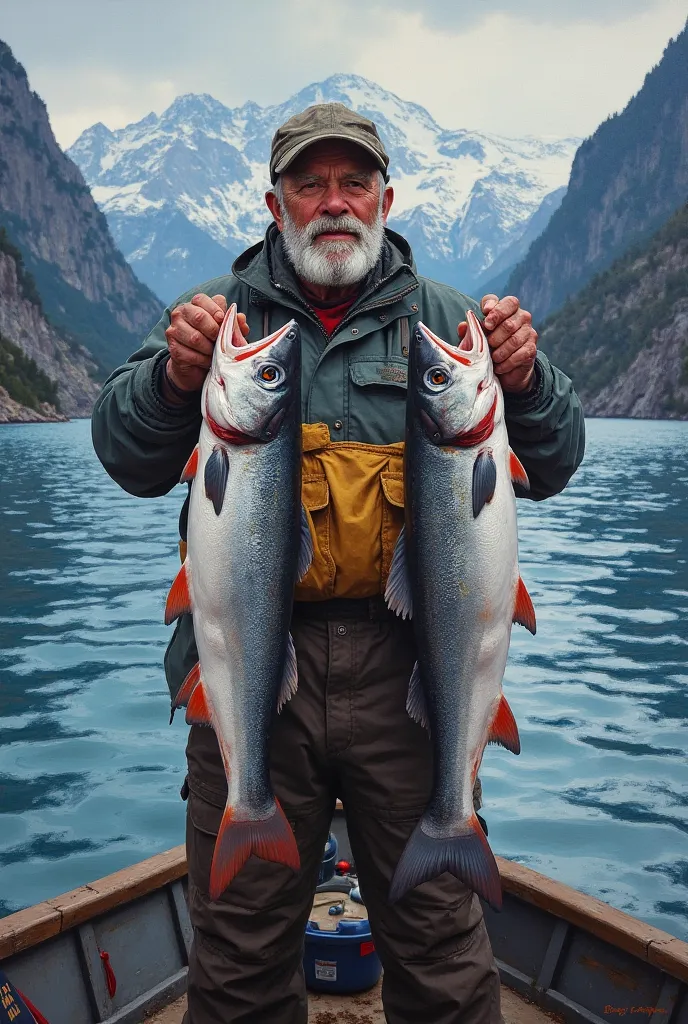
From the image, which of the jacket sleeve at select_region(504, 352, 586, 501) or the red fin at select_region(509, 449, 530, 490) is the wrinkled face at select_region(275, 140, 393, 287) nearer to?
the jacket sleeve at select_region(504, 352, 586, 501)

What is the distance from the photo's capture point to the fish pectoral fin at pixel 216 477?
3438 millimetres

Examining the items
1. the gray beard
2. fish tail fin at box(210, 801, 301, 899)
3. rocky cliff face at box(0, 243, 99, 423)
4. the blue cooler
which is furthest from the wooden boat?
rocky cliff face at box(0, 243, 99, 423)

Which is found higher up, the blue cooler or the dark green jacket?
the dark green jacket

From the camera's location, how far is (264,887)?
362 centimetres

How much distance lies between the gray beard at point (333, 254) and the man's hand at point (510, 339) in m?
0.58

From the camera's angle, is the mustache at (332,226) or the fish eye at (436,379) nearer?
the fish eye at (436,379)

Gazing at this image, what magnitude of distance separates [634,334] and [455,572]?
130m

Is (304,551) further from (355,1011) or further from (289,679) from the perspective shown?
(355,1011)

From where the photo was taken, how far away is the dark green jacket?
145 inches

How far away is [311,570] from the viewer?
3621 mm

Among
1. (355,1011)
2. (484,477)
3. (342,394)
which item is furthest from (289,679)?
(355,1011)

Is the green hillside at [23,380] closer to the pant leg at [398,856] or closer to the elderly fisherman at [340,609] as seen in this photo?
the elderly fisherman at [340,609]

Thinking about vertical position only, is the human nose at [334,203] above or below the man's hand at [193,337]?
above
